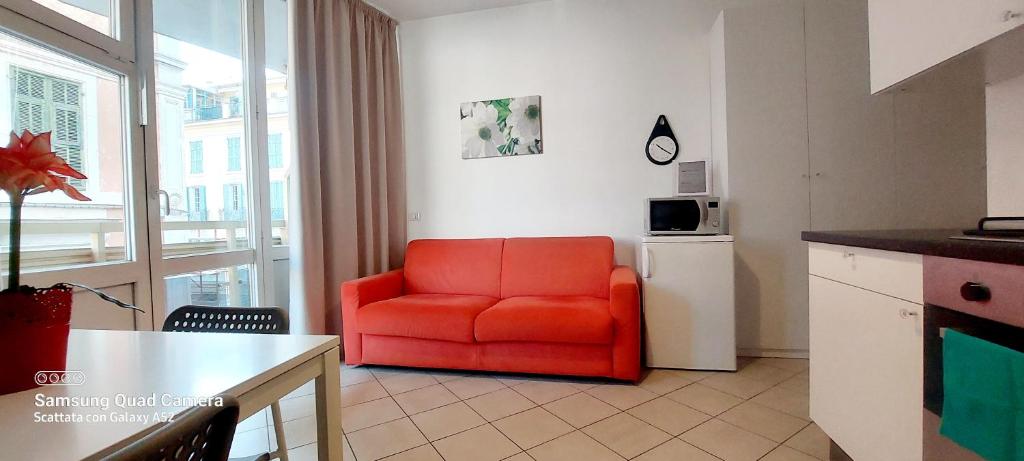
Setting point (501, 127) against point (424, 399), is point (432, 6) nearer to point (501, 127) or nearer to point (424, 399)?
point (501, 127)

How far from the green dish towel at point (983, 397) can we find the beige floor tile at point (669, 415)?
1.03 meters

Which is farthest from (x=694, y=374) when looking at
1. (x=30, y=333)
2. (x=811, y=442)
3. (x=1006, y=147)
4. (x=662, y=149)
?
(x=30, y=333)

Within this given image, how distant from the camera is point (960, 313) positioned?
94cm

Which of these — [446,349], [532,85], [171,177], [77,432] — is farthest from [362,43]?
[77,432]

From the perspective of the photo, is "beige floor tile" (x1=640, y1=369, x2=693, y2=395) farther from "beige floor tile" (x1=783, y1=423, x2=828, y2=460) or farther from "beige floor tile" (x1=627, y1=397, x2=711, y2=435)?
"beige floor tile" (x1=783, y1=423, x2=828, y2=460)

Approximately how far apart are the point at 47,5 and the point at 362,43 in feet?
5.61

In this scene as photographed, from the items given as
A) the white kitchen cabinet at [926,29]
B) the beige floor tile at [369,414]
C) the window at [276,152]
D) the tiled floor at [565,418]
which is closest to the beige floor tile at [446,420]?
the tiled floor at [565,418]

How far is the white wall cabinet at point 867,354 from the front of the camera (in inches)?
41.6

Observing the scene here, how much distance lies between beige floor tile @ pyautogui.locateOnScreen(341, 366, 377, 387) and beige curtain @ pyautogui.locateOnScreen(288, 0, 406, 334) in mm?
325

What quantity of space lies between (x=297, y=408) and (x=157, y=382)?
1.57 meters

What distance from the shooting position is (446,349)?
246cm

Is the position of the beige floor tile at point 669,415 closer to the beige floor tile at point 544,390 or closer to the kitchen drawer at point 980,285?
the beige floor tile at point 544,390

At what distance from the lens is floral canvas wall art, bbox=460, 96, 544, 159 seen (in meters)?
3.19

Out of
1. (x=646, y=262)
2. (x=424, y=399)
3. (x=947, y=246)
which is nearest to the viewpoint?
(x=947, y=246)
